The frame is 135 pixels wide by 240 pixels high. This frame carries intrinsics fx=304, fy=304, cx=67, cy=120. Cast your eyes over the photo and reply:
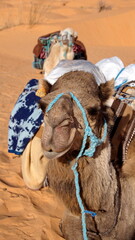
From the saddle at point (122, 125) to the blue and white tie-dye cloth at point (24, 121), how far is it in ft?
3.21

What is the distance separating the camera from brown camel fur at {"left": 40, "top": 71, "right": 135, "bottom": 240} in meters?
1.70

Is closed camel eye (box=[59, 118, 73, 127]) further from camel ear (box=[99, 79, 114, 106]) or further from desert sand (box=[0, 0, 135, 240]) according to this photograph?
desert sand (box=[0, 0, 135, 240])

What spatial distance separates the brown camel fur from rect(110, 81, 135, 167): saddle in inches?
5.9

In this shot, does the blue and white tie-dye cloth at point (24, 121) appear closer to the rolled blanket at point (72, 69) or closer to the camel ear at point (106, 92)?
the rolled blanket at point (72, 69)

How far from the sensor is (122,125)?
2.62 metres

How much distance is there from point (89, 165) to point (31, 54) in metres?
11.5

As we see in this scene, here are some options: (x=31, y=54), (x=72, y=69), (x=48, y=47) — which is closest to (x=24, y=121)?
(x=72, y=69)

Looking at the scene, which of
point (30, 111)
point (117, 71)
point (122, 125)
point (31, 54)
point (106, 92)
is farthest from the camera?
point (31, 54)

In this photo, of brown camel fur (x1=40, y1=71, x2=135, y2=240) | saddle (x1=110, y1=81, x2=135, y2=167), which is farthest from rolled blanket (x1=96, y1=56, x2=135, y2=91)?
brown camel fur (x1=40, y1=71, x2=135, y2=240)

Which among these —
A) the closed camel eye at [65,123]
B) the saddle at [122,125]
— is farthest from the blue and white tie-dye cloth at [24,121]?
the closed camel eye at [65,123]

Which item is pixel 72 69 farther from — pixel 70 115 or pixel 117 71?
pixel 70 115

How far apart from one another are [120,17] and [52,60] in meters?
13.1

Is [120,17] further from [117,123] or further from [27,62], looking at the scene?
[117,123]

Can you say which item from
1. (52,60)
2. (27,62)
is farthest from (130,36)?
(52,60)
